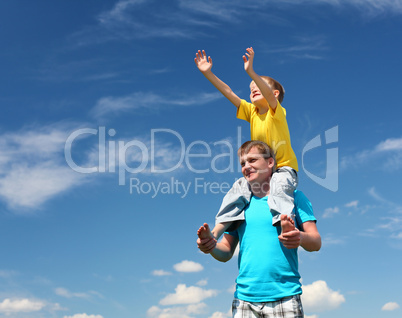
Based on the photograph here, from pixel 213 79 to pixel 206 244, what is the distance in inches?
116

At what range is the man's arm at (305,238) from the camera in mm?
4984

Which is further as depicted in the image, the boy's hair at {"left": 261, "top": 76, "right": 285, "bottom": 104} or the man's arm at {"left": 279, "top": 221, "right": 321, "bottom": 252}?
the boy's hair at {"left": 261, "top": 76, "right": 285, "bottom": 104}

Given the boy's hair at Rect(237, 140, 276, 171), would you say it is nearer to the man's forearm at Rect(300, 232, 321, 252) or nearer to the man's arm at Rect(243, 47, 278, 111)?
the man's arm at Rect(243, 47, 278, 111)

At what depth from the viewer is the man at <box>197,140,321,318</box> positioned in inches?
205

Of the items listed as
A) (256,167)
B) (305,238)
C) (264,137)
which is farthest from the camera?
(264,137)

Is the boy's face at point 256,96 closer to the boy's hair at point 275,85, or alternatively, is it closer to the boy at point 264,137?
the boy at point 264,137

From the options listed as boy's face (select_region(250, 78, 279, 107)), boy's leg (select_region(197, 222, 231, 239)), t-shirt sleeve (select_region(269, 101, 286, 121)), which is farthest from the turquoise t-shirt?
boy's face (select_region(250, 78, 279, 107))

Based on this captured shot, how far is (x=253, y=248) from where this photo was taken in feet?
18.3

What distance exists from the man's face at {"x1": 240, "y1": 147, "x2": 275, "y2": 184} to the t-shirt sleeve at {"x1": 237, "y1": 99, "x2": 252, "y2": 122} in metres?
1.14

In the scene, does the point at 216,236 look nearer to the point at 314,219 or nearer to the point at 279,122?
the point at 314,219

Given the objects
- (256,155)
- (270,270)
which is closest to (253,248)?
(270,270)

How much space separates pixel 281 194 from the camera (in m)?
5.65

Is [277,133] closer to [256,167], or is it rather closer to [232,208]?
[256,167]

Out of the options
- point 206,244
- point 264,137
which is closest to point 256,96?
point 264,137
